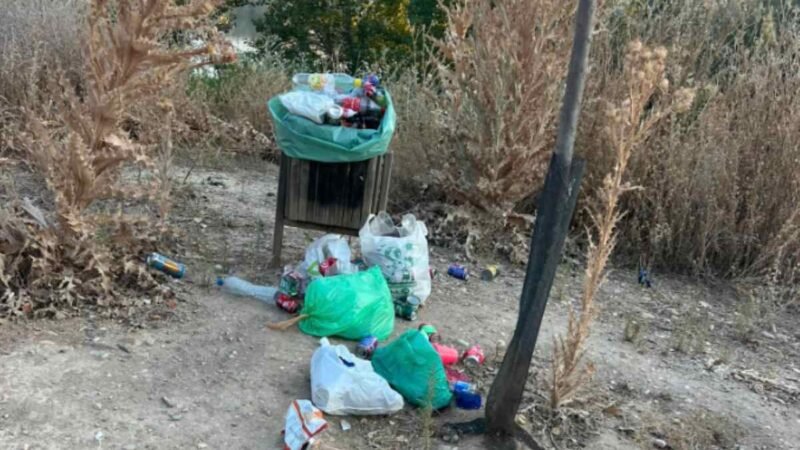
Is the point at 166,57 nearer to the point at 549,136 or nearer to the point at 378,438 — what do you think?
the point at 378,438

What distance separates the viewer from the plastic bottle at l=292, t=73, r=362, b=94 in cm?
467

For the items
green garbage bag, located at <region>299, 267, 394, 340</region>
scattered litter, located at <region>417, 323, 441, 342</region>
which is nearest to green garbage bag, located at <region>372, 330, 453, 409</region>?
green garbage bag, located at <region>299, 267, 394, 340</region>

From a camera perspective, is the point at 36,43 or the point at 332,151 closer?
the point at 332,151

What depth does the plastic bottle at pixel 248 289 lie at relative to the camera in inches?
171

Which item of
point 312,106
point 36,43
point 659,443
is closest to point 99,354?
point 312,106

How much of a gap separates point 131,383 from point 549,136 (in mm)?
3492

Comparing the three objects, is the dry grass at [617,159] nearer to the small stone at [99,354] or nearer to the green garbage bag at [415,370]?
the green garbage bag at [415,370]

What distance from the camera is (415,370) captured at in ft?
11.5

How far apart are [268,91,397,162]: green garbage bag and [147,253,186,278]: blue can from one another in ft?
2.90

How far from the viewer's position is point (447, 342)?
4191 millimetres

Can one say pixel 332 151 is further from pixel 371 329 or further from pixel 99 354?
pixel 99 354

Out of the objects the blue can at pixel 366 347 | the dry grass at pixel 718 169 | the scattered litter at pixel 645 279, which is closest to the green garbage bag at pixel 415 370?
the blue can at pixel 366 347

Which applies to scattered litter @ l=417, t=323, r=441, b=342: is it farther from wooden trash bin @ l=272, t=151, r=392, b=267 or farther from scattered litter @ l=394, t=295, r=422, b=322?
wooden trash bin @ l=272, t=151, r=392, b=267

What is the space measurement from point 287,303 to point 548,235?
1.65m
